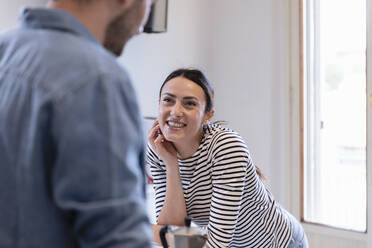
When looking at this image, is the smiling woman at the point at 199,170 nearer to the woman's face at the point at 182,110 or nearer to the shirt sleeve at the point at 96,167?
the woman's face at the point at 182,110

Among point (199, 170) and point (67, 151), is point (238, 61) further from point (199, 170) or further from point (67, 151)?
point (67, 151)

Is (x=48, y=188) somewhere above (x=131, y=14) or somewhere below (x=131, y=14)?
below

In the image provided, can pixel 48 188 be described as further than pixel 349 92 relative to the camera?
No

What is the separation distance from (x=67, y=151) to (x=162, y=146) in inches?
45.9

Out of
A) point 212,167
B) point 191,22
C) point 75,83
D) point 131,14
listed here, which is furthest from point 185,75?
point 191,22

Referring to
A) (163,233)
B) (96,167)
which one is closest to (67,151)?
(96,167)

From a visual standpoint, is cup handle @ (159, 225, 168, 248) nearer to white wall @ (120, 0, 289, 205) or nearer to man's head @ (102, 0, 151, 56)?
man's head @ (102, 0, 151, 56)

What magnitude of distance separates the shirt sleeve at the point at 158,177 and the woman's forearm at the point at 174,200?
7cm

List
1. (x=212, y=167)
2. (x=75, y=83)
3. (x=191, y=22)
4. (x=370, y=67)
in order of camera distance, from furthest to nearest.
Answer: (x=191, y=22), (x=370, y=67), (x=212, y=167), (x=75, y=83)

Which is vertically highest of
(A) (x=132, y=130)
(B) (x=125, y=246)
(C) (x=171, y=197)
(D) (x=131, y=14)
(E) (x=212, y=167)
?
(D) (x=131, y=14)

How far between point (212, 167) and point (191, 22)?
1826 millimetres

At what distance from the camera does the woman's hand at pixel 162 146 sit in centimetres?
162

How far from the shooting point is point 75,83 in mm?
502

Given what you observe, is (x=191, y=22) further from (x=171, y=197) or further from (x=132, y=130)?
(x=132, y=130)
